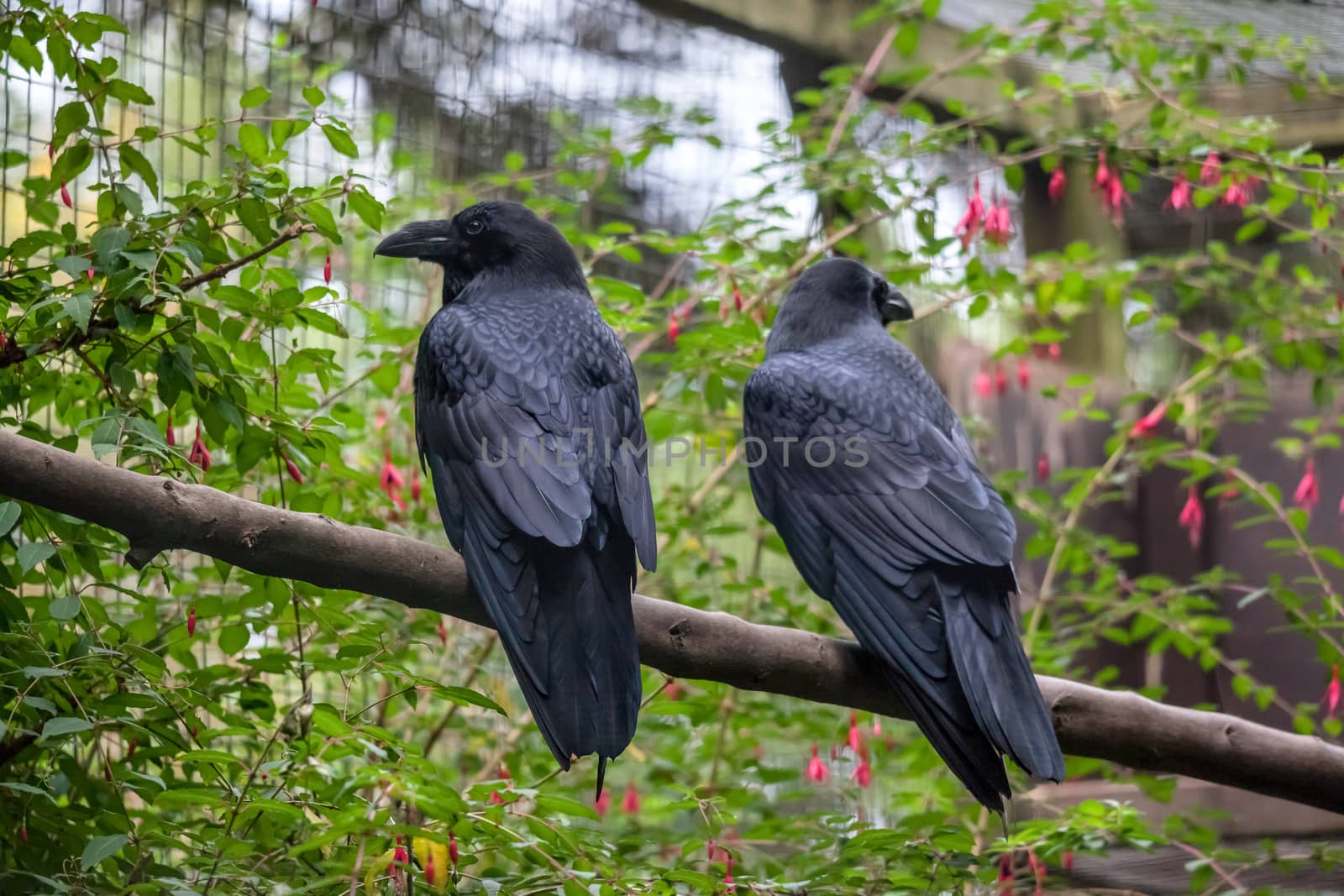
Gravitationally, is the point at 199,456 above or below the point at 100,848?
above

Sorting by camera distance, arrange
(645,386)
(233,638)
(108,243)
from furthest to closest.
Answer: (645,386) → (233,638) → (108,243)

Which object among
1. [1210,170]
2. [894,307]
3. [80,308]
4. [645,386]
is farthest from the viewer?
[645,386]

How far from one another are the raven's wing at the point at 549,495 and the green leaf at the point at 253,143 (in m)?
0.38

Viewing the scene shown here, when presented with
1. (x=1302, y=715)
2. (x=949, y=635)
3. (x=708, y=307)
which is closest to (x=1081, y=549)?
(x=1302, y=715)

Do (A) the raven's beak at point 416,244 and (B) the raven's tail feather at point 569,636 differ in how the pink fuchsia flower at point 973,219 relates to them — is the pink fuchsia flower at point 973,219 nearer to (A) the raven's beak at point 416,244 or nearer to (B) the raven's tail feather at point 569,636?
(A) the raven's beak at point 416,244

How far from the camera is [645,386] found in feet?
13.2

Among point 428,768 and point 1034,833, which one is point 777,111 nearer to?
point 1034,833

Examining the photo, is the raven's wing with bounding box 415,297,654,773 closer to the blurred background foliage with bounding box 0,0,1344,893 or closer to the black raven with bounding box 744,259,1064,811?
the blurred background foliage with bounding box 0,0,1344,893

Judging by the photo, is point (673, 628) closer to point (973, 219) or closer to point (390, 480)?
point (390, 480)

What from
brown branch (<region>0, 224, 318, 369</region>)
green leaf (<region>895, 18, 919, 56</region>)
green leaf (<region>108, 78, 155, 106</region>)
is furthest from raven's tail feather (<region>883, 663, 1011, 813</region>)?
green leaf (<region>895, 18, 919, 56</region>)

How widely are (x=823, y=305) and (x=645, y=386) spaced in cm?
132

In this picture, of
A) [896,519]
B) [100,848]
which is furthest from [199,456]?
[896,519]

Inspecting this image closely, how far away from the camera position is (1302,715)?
122 inches

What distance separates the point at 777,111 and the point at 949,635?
232cm
